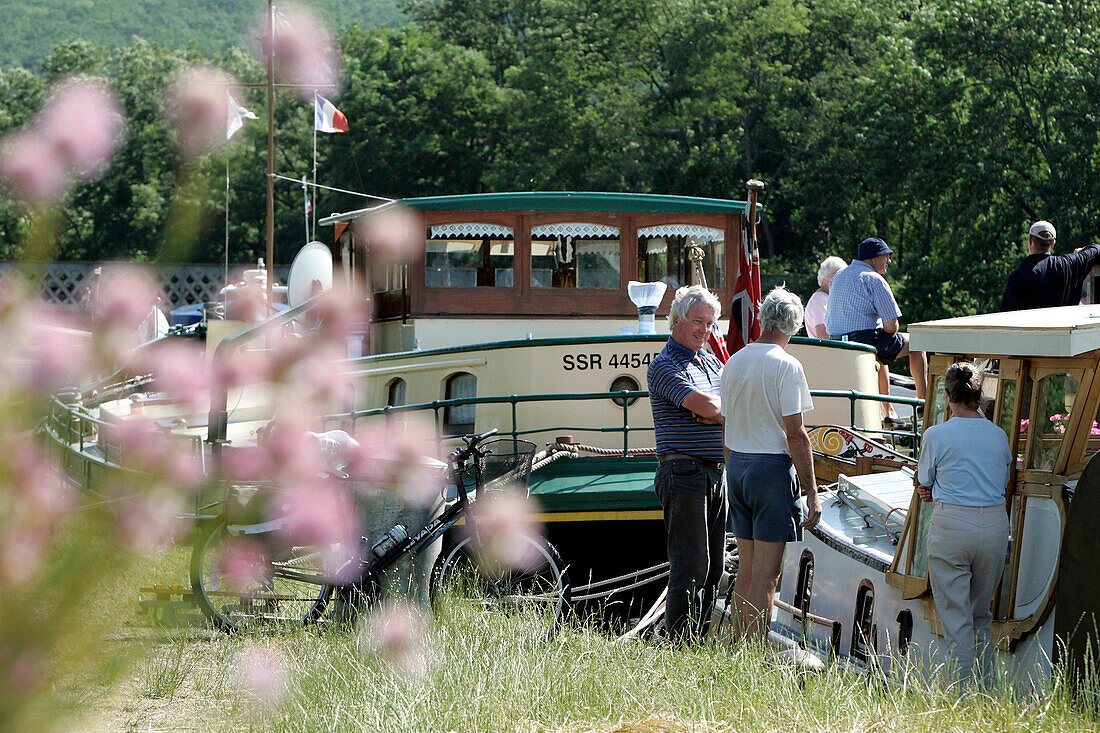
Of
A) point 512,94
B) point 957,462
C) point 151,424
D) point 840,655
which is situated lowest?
point 840,655

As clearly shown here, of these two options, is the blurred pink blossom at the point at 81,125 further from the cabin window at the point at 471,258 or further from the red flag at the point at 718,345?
the cabin window at the point at 471,258

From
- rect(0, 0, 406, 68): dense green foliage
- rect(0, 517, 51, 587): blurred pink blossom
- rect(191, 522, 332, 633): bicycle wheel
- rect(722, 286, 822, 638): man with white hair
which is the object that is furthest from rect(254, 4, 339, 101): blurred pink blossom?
rect(0, 0, 406, 68): dense green foliage

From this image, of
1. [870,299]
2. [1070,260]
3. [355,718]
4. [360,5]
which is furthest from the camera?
[360,5]

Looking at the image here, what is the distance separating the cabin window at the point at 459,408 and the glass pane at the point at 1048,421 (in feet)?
16.2

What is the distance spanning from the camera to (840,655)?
5.83m

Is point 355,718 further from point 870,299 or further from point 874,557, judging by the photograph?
point 870,299

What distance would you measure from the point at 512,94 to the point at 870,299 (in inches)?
1425

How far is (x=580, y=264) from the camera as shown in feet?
34.3

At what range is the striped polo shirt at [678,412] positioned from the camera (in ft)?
19.1

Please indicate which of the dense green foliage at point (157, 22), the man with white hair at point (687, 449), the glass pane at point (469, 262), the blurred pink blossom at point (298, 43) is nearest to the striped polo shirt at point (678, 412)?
the man with white hair at point (687, 449)

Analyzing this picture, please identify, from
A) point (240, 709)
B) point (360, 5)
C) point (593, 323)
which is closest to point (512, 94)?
point (593, 323)

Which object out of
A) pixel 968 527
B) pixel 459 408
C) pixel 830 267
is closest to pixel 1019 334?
pixel 968 527

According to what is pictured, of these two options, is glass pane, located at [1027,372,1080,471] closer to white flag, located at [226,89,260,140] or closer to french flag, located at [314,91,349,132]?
white flag, located at [226,89,260,140]

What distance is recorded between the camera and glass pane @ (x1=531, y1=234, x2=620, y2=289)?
34.1 ft
